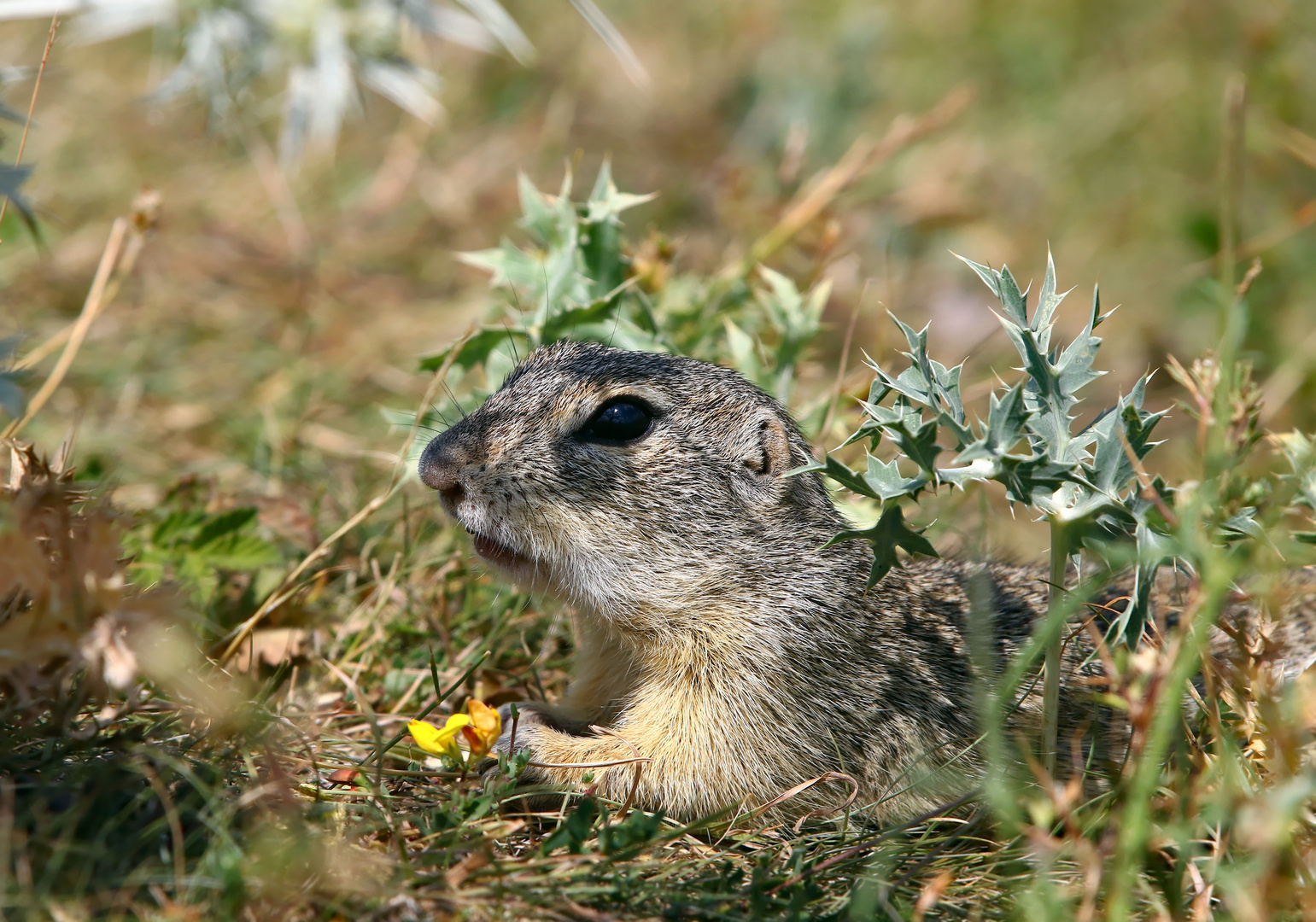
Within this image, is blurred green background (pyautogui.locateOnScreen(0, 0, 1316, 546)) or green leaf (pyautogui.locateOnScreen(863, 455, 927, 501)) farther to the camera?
blurred green background (pyautogui.locateOnScreen(0, 0, 1316, 546))

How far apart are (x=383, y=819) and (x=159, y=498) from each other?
2694mm

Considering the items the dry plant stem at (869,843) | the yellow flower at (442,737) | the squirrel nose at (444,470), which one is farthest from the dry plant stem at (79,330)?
the dry plant stem at (869,843)

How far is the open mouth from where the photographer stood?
11.5ft

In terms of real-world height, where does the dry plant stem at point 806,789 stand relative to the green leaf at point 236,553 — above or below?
below

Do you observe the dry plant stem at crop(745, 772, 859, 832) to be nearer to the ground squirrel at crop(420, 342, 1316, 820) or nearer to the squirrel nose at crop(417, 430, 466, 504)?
the ground squirrel at crop(420, 342, 1316, 820)

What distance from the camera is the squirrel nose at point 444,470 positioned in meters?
Answer: 3.47

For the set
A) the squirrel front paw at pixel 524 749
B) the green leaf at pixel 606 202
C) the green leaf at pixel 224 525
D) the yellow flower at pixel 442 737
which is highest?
the green leaf at pixel 606 202

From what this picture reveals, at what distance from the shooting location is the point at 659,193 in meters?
6.45

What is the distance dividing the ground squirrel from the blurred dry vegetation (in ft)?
1.03

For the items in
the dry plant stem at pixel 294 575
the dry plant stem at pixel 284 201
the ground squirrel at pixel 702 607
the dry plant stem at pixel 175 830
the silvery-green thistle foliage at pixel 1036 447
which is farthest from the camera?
the dry plant stem at pixel 284 201

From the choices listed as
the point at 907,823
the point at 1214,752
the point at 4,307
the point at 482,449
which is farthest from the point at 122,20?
the point at 1214,752

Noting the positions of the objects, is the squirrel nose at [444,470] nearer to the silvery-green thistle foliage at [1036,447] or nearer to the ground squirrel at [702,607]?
the ground squirrel at [702,607]

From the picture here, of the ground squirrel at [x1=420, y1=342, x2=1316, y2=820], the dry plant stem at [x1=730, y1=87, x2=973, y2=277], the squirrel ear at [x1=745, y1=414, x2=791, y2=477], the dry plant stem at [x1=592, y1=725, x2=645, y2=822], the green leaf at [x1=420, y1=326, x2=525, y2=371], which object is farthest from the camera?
the dry plant stem at [x1=730, y1=87, x2=973, y2=277]

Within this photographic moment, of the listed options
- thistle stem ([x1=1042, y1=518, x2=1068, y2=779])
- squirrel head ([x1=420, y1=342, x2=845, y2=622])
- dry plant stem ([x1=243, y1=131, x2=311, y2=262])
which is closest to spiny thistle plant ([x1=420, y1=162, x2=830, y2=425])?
squirrel head ([x1=420, y1=342, x2=845, y2=622])
